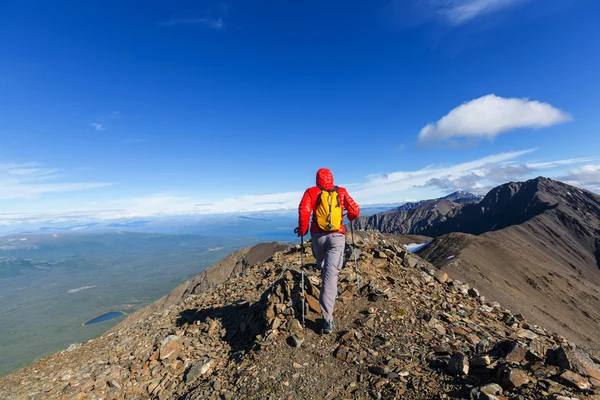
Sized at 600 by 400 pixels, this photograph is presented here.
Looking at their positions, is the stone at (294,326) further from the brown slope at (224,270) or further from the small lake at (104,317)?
the small lake at (104,317)

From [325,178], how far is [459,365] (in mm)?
5266

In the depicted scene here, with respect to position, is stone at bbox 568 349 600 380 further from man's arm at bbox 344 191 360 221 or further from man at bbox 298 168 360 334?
man's arm at bbox 344 191 360 221

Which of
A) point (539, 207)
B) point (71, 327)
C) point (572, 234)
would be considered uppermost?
point (539, 207)

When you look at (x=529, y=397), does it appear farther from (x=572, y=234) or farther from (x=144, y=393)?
(x=572, y=234)

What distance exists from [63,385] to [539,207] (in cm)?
17543

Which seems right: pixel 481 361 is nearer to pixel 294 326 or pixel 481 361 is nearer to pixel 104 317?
pixel 294 326

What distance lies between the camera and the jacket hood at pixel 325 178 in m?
8.48

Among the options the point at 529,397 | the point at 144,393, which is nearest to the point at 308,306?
the point at 144,393

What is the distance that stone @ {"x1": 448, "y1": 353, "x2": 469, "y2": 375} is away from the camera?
18.0 feet

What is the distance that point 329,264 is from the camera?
823 centimetres

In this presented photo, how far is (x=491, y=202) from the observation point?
601 ft

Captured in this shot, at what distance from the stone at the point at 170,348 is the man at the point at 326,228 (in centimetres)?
479

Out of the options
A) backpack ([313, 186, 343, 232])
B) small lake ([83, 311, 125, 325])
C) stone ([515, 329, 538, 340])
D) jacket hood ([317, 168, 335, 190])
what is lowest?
small lake ([83, 311, 125, 325])

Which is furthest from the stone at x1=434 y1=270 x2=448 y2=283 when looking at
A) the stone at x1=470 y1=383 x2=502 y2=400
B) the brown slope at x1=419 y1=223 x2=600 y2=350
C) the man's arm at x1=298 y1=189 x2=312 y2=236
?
the brown slope at x1=419 y1=223 x2=600 y2=350
